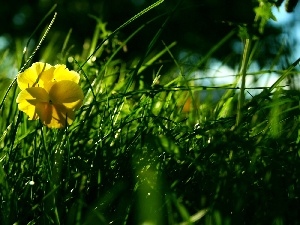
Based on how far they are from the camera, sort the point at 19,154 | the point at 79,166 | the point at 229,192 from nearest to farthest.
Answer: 1. the point at 229,192
2. the point at 79,166
3. the point at 19,154

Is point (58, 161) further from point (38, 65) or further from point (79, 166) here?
point (38, 65)

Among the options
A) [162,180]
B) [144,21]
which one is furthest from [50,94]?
[144,21]

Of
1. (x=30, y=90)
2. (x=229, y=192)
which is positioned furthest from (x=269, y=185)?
(x=30, y=90)

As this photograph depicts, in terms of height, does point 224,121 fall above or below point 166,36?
below

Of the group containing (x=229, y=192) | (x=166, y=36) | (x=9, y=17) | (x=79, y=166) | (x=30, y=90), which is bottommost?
(x=229, y=192)

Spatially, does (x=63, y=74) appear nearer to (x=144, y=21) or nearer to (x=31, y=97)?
(x=31, y=97)

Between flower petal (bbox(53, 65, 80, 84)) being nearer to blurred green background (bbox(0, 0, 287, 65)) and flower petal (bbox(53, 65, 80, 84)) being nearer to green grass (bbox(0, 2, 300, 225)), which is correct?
green grass (bbox(0, 2, 300, 225))

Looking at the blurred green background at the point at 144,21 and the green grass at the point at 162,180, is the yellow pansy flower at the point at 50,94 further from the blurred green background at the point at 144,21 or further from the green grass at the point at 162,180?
the blurred green background at the point at 144,21
